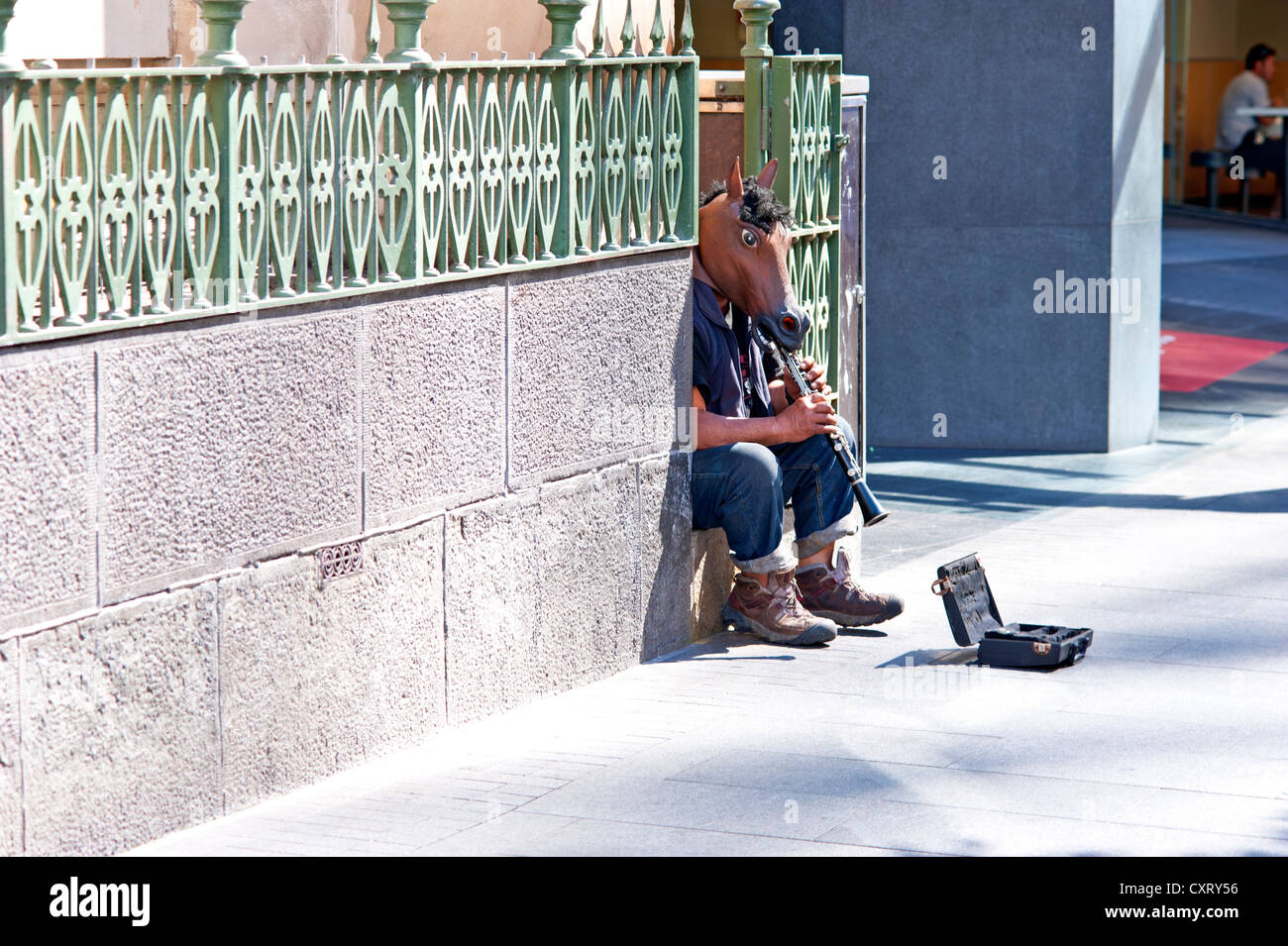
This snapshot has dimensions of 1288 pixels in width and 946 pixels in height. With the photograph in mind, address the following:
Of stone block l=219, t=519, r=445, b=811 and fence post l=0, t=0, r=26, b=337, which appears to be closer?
fence post l=0, t=0, r=26, b=337

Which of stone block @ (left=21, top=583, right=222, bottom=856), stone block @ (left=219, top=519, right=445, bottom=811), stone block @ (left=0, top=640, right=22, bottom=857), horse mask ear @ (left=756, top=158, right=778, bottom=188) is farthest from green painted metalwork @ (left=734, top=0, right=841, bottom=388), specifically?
stone block @ (left=0, top=640, right=22, bottom=857)

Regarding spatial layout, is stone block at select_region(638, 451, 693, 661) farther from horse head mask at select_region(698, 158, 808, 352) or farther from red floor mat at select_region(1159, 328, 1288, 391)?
red floor mat at select_region(1159, 328, 1288, 391)

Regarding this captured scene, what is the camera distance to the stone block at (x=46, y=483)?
4.59 meters

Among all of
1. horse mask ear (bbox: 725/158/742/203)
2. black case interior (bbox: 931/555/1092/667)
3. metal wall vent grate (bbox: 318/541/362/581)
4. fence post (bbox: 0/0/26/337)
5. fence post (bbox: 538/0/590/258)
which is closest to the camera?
fence post (bbox: 0/0/26/337)

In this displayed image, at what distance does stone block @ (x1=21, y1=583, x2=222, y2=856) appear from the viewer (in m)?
4.72

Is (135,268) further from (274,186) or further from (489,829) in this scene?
(489,829)

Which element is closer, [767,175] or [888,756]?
[888,756]

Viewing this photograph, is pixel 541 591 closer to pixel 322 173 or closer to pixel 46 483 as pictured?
pixel 322 173

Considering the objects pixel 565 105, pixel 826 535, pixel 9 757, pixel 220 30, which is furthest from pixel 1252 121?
pixel 9 757

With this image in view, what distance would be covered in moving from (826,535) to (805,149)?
5.14 ft

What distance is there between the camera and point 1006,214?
39.8 feet

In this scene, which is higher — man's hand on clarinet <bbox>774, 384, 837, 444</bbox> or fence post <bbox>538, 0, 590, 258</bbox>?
fence post <bbox>538, 0, 590, 258</bbox>

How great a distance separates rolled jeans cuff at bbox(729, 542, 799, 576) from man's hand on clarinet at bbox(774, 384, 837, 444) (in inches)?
15.3
